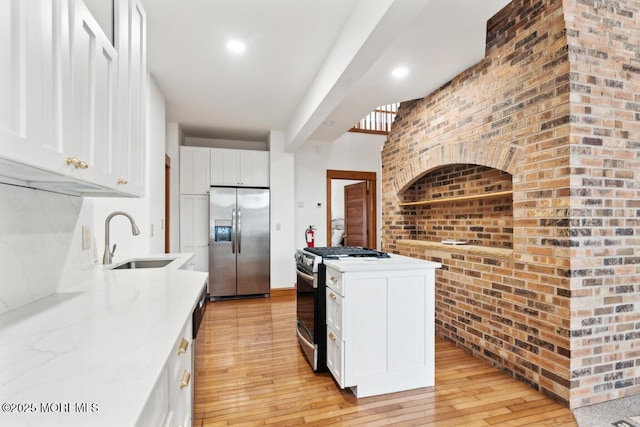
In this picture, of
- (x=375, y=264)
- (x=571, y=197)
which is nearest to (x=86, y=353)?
(x=375, y=264)

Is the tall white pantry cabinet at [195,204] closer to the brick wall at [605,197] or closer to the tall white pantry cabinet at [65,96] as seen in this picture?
the tall white pantry cabinet at [65,96]

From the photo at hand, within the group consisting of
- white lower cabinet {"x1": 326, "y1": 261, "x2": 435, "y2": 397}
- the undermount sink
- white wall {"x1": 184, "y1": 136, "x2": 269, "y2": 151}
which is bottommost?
white lower cabinet {"x1": 326, "y1": 261, "x2": 435, "y2": 397}

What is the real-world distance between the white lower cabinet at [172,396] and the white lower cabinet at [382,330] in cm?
116

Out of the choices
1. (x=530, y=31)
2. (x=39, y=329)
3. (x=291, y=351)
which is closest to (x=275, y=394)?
(x=291, y=351)

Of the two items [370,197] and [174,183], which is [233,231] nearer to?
[174,183]

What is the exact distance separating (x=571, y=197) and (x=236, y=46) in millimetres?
2693

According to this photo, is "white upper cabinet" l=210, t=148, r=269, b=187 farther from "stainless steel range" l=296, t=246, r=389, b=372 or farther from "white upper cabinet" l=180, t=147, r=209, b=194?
"stainless steel range" l=296, t=246, r=389, b=372

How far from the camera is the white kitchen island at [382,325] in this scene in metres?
2.11

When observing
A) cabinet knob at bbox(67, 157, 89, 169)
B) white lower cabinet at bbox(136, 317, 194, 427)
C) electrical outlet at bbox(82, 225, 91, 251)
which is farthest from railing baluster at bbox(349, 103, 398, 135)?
white lower cabinet at bbox(136, 317, 194, 427)

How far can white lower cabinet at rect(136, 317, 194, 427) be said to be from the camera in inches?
28.3

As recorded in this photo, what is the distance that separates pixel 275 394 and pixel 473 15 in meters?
2.93

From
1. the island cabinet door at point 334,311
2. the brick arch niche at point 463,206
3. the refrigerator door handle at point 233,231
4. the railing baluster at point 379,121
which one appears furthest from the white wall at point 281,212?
the island cabinet door at point 334,311

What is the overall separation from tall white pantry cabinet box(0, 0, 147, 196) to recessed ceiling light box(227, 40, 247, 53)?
1030 millimetres

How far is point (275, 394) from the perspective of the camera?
218cm
